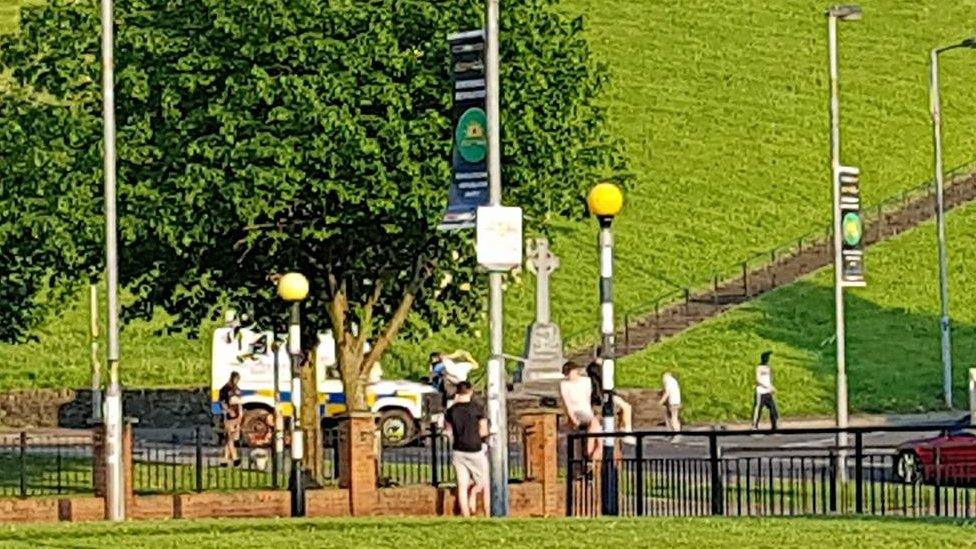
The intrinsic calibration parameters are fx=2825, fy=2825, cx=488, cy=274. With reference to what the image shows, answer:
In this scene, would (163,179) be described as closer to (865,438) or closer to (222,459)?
(222,459)

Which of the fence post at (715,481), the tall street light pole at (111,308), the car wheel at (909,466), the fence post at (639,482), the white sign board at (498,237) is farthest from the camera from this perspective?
the car wheel at (909,466)

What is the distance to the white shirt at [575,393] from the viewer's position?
39625 mm

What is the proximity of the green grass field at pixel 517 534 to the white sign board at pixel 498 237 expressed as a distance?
10.8 ft

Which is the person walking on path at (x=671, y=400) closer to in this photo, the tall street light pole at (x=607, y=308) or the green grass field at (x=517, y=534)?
the tall street light pole at (x=607, y=308)

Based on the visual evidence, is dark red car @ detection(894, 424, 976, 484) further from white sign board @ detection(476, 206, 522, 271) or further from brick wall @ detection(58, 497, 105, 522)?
brick wall @ detection(58, 497, 105, 522)

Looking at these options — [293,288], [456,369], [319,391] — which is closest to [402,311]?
[293,288]

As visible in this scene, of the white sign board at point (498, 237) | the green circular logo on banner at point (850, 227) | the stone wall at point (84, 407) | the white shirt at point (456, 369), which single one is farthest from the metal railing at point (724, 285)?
the white sign board at point (498, 237)

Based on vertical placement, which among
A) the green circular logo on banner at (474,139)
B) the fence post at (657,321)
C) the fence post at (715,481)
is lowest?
the fence post at (715,481)

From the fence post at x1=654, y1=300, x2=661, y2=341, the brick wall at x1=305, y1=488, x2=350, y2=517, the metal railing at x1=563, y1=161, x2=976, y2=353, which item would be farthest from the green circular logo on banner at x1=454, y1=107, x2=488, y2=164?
the fence post at x1=654, y1=300, x2=661, y2=341

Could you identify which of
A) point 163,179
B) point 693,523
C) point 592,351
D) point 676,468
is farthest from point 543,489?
point 592,351

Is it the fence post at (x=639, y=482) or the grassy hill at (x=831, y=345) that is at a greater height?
the grassy hill at (x=831, y=345)

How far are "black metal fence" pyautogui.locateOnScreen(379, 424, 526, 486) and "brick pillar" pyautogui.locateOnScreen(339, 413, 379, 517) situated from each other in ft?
3.89

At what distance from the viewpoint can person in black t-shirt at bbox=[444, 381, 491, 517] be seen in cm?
3556

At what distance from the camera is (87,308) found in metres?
80.2
